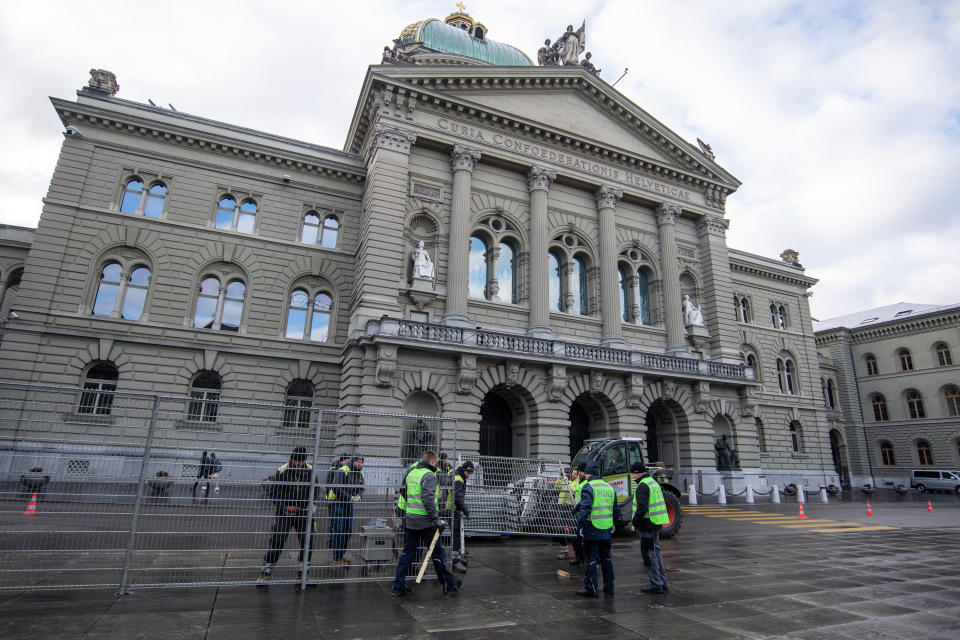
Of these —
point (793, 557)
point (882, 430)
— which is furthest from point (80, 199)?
point (882, 430)

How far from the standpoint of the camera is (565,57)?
3222 centimetres

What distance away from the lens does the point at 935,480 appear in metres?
42.2

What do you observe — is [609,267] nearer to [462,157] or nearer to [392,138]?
[462,157]

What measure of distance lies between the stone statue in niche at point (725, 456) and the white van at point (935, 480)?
24.7 metres

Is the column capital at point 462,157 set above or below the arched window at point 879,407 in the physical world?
above

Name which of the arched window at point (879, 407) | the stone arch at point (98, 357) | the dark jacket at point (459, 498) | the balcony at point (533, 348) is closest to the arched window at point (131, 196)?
the stone arch at point (98, 357)

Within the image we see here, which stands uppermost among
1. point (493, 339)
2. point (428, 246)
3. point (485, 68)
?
point (485, 68)

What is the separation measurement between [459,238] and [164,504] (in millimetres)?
19469

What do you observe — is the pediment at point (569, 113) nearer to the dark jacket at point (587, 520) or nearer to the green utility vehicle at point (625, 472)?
the green utility vehicle at point (625, 472)

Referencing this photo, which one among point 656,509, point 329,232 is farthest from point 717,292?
point 656,509

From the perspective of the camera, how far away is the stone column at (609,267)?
1106 inches

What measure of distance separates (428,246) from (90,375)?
52.2 feet

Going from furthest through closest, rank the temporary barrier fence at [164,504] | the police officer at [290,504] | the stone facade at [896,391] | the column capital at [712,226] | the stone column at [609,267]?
the stone facade at [896,391], the column capital at [712,226], the stone column at [609,267], the police officer at [290,504], the temporary barrier fence at [164,504]

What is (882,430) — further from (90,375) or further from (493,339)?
(90,375)
